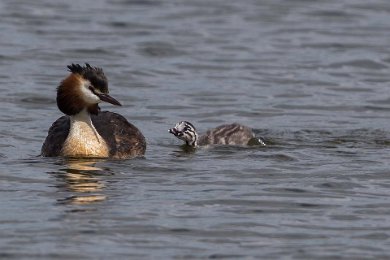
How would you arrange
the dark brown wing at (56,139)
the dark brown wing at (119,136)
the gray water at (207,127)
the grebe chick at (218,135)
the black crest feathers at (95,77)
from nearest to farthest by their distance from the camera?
1. the gray water at (207,127)
2. the black crest feathers at (95,77)
3. the dark brown wing at (56,139)
4. the dark brown wing at (119,136)
5. the grebe chick at (218,135)

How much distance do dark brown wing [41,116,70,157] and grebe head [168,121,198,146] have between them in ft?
3.81

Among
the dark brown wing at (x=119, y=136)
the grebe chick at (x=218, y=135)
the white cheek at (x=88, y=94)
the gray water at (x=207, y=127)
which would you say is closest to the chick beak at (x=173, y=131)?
the grebe chick at (x=218, y=135)

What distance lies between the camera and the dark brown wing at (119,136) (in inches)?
544

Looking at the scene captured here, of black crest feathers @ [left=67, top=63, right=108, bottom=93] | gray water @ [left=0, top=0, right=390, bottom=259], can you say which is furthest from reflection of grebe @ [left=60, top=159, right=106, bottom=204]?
black crest feathers @ [left=67, top=63, right=108, bottom=93]

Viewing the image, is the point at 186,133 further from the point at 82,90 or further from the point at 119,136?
the point at 82,90

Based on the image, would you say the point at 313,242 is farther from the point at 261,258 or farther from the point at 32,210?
the point at 32,210

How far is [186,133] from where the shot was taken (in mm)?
14500

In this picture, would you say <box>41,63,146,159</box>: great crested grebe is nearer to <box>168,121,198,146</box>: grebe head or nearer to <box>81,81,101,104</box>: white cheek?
<box>81,81,101,104</box>: white cheek

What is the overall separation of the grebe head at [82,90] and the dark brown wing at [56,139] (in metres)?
0.30

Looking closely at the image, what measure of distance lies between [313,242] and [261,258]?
585mm

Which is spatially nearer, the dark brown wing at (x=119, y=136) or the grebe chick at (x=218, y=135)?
the dark brown wing at (x=119, y=136)

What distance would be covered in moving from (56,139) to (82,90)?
24.2 inches

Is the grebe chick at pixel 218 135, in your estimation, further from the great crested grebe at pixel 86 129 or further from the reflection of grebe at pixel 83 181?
the reflection of grebe at pixel 83 181

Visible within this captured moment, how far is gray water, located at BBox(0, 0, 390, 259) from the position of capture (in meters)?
10.4
